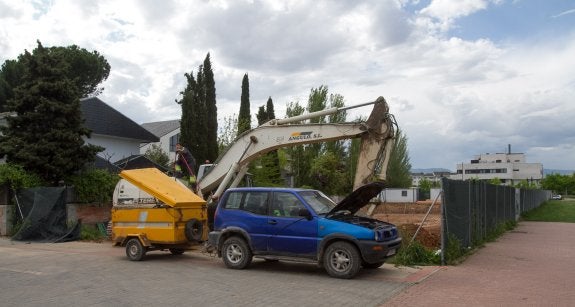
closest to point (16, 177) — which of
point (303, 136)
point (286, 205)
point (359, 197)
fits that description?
point (303, 136)

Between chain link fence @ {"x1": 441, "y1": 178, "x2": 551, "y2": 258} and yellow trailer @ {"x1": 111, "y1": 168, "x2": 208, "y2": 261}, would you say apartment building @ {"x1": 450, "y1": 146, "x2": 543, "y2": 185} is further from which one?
yellow trailer @ {"x1": 111, "y1": 168, "x2": 208, "y2": 261}

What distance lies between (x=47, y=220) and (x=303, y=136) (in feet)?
31.4

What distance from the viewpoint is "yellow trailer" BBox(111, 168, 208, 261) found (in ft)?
42.9

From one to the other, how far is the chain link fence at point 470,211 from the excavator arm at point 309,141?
1.73 metres

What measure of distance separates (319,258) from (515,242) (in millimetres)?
10553

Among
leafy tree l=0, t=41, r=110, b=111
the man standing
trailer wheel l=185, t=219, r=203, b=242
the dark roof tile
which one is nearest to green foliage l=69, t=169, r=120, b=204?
the man standing

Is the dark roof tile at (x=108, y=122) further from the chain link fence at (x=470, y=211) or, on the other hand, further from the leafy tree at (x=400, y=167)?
the leafy tree at (x=400, y=167)

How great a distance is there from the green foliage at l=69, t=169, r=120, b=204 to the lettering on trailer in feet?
29.7

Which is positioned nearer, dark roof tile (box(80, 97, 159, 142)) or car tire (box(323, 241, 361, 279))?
car tire (box(323, 241, 361, 279))

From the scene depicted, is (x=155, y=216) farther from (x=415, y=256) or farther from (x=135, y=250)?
(x=415, y=256)

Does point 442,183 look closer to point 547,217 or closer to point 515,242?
point 515,242

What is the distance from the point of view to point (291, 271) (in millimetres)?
11680

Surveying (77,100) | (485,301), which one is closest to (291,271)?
(485,301)

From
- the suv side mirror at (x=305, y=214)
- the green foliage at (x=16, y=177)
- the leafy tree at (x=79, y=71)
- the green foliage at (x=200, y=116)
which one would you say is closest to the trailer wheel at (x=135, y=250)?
the suv side mirror at (x=305, y=214)
